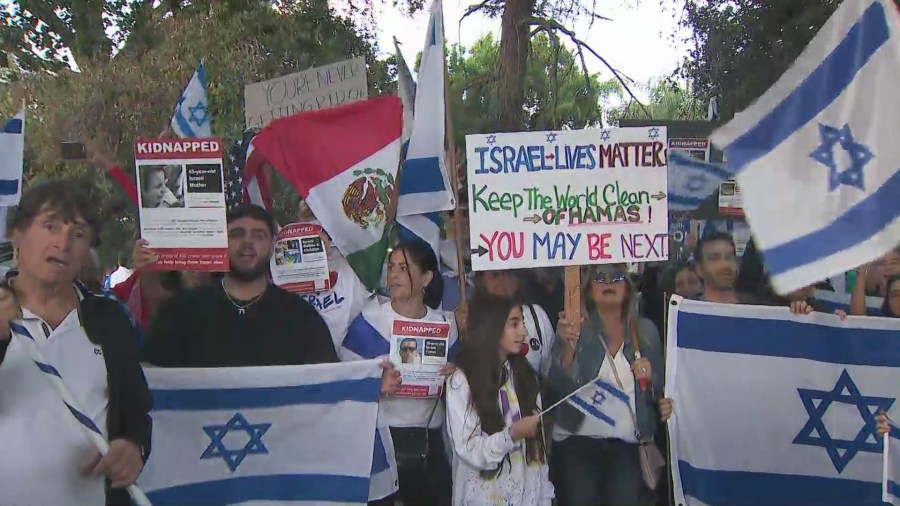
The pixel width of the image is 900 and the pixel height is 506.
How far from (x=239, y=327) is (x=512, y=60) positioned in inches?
201

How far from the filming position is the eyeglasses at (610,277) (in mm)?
4043

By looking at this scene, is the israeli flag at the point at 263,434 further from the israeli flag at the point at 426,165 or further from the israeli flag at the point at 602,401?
the israeli flag at the point at 426,165

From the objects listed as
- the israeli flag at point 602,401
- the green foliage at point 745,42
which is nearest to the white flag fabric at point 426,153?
the israeli flag at point 602,401

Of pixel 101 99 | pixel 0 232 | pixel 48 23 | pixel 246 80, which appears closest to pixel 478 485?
pixel 0 232

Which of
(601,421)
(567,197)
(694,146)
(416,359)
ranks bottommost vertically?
(601,421)

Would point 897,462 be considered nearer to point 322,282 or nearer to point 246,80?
point 322,282

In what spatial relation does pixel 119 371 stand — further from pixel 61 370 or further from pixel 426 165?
pixel 426 165

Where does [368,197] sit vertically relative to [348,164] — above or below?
below

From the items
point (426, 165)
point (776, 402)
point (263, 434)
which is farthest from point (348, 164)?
point (776, 402)

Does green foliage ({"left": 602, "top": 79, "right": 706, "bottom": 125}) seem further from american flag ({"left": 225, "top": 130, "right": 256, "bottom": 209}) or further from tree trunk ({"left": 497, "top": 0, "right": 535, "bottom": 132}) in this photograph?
american flag ({"left": 225, "top": 130, "right": 256, "bottom": 209})

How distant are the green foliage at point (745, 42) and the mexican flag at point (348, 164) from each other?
8.28m

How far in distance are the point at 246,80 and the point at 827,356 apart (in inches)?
354

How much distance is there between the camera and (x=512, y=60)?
8000mm

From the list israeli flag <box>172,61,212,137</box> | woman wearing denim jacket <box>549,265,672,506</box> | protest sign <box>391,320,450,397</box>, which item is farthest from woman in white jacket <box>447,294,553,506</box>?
israeli flag <box>172,61,212,137</box>
